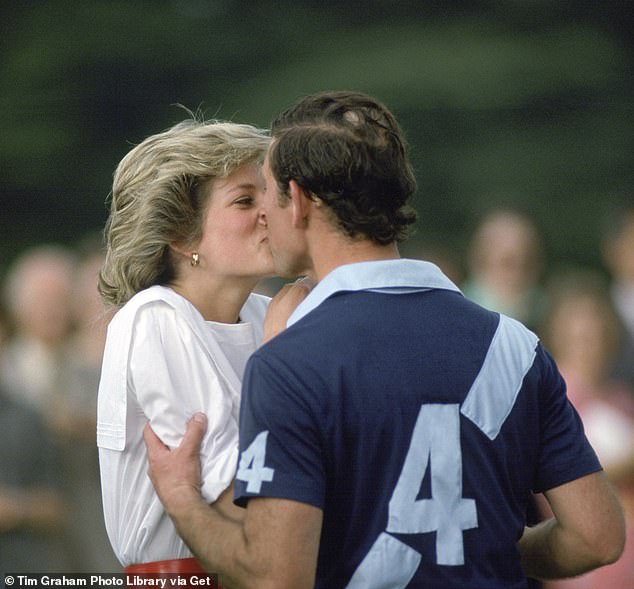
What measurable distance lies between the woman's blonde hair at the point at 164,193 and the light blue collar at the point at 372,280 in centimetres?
70

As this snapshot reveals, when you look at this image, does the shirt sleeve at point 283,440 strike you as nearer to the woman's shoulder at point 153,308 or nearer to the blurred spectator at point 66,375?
the woman's shoulder at point 153,308

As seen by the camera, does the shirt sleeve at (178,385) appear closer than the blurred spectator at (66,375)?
Yes

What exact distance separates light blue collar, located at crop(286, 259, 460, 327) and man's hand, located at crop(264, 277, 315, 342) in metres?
0.20

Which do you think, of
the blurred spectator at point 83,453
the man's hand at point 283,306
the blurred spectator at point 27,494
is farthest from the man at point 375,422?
the blurred spectator at point 83,453

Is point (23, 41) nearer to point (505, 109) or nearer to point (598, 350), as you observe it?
point (505, 109)

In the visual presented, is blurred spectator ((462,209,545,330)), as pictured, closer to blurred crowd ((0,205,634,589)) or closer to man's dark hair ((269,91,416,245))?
blurred crowd ((0,205,634,589))

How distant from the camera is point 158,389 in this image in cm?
306

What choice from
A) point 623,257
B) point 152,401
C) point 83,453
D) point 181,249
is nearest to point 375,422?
point 152,401

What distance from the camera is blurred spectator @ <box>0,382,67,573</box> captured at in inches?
230

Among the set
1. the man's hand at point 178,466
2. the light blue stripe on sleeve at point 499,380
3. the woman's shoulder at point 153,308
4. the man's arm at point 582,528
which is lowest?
the man's arm at point 582,528

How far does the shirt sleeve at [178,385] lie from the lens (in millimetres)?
3029

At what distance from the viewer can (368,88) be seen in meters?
13.1

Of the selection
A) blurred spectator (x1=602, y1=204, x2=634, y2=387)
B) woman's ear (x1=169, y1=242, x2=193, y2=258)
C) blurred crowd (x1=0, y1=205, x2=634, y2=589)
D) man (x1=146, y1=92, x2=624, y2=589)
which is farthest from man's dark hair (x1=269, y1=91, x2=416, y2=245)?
blurred spectator (x1=602, y1=204, x2=634, y2=387)

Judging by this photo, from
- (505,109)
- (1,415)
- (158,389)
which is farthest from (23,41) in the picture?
(158,389)
